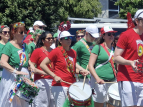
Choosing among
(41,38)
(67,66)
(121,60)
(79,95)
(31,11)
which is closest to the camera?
(121,60)

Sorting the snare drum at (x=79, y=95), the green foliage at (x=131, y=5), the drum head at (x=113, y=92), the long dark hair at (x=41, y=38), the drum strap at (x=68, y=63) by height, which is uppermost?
the long dark hair at (x=41, y=38)

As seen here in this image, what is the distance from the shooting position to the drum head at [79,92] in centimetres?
520

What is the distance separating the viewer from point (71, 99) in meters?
5.19

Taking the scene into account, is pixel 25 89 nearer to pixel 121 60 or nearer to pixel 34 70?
pixel 34 70

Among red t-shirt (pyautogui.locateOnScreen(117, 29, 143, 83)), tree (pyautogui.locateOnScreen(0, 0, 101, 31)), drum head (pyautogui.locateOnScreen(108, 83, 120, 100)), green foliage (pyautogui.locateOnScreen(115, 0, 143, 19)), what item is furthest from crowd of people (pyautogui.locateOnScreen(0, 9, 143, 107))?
green foliage (pyautogui.locateOnScreen(115, 0, 143, 19))

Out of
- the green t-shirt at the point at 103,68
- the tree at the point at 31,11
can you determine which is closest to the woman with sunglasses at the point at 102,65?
the green t-shirt at the point at 103,68

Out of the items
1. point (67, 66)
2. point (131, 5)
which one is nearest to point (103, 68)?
point (67, 66)

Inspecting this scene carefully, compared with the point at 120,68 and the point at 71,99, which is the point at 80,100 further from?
the point at 120,68

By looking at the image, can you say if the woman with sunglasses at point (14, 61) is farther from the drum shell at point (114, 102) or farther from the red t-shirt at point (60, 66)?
the drum shell at point (114, 102)

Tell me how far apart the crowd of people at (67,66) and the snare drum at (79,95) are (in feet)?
0.21

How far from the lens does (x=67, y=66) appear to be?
5641 millimetres

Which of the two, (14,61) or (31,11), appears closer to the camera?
(14,61)

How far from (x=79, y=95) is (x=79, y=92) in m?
0.06

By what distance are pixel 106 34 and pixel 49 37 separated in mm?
1156
